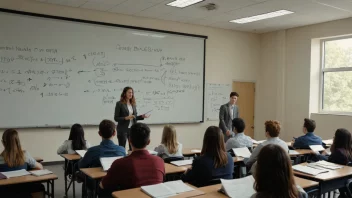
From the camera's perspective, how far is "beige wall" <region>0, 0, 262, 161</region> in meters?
5.83

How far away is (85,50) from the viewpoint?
6.21 metres

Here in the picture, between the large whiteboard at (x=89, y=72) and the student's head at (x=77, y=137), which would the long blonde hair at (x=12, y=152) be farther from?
the large whiteboard at (x=89, y=72)

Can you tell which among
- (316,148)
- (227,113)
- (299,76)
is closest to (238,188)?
(316,148)

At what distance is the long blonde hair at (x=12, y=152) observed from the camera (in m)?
3.01

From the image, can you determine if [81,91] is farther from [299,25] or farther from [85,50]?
[299,25]

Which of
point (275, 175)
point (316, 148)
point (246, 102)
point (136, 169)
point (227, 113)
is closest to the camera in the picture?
point (275, 175)

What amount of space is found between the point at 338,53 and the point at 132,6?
479 cm

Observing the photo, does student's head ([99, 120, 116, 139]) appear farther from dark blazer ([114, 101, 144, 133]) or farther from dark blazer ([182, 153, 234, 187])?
dark blazer ([114, 101, 144, 133])

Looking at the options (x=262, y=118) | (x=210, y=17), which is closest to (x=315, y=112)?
(x=262, y=118)

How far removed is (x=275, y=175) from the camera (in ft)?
5.50

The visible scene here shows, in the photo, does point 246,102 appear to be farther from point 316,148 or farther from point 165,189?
point 165,189

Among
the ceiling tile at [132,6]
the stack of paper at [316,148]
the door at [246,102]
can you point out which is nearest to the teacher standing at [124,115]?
the ceiling tile at [132,6]

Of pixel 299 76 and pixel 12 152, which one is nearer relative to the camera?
pixel 12 152

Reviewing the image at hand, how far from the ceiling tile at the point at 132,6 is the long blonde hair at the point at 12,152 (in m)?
3.52
